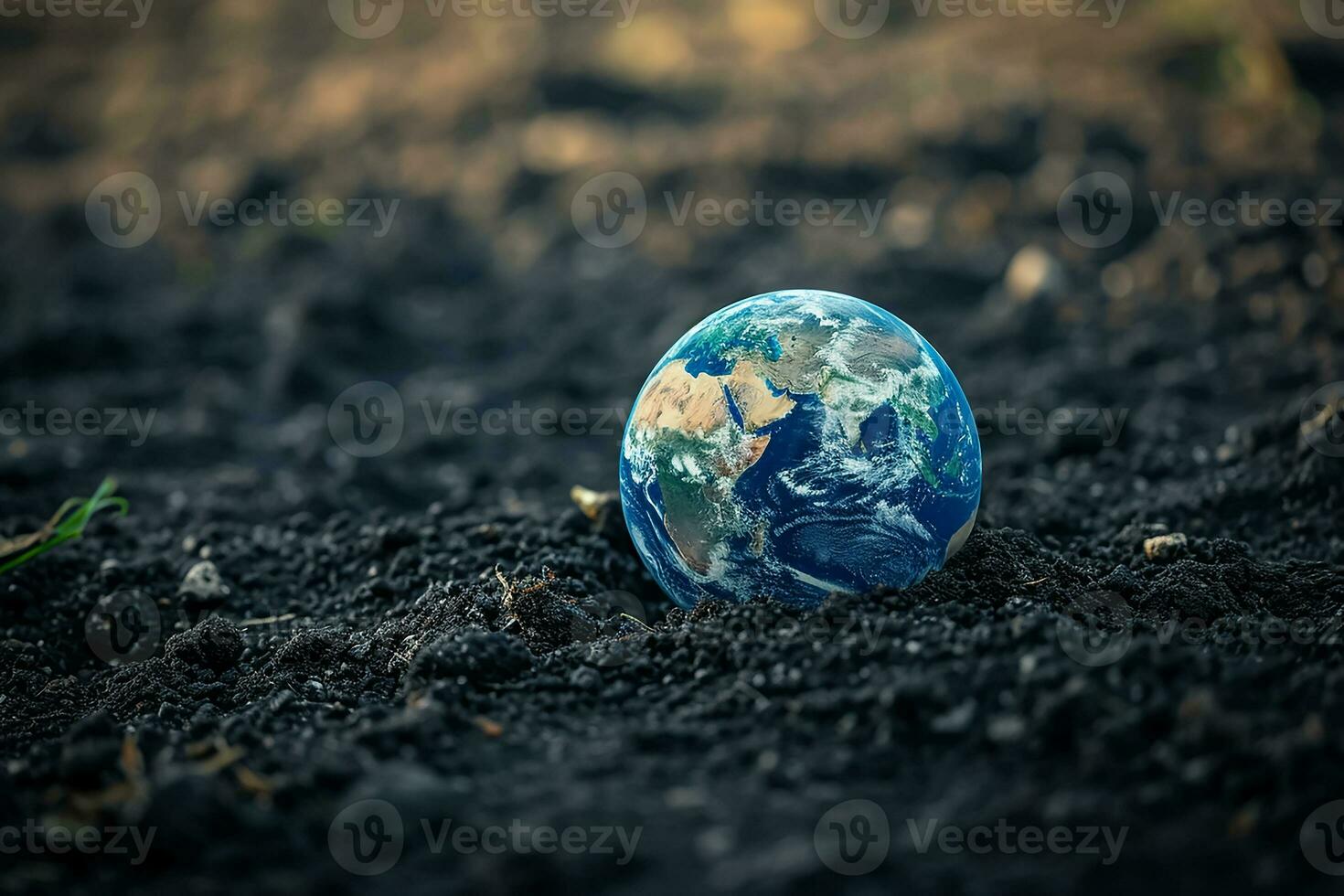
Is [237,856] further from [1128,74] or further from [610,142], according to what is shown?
[1128,74]

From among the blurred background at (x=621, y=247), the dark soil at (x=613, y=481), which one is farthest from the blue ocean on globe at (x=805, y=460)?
the blurred background at (x=621, y=247)

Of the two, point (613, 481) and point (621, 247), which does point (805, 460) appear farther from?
point (621, 247)

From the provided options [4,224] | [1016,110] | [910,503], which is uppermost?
[1016,110]

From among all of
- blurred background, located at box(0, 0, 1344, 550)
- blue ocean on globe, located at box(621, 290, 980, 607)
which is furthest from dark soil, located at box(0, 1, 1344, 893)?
blue ocean on globe, located at box(621, 290, 980, 607)

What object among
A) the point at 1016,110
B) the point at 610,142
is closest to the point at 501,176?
the point at 610,142

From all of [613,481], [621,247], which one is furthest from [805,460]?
[621,247]

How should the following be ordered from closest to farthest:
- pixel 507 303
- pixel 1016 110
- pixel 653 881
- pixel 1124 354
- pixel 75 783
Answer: pixel 653 881, pixel 75 783, pixel 1124 354, pixel 507 303, pixel 1016 110
